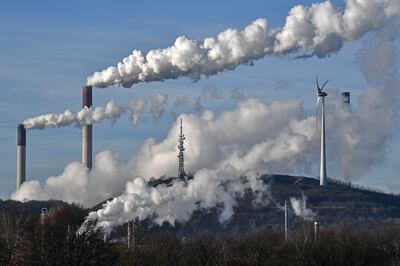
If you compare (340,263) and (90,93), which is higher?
(90,93)

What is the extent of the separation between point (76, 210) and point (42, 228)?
50.3 metres

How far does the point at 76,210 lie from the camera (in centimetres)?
15150

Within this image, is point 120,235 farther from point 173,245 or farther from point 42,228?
point 42,228

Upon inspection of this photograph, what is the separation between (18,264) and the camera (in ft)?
275

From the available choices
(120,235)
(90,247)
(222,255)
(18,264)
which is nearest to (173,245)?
(222,255)

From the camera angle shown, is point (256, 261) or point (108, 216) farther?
point (108, 216)

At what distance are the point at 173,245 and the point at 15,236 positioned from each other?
32928mm

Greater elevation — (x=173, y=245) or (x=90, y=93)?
(x=90, y=93)

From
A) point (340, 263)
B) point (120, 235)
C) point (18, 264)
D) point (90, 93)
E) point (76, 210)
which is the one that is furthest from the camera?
point (90, 93)

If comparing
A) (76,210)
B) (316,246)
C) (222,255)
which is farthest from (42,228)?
(76,210)

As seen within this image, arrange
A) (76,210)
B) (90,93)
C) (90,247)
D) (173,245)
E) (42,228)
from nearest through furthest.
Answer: (90,247)
(42,228)
(173,245)
(76,210)
(90,93)

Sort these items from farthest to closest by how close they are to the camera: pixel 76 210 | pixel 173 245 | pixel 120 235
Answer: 1. pixel 120 235
2. pixel 76 210
3. pixel 173 245

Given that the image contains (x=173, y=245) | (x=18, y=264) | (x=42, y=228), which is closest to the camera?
(x=18, y=264)

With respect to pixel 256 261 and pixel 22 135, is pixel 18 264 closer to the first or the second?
pixel 256 261
